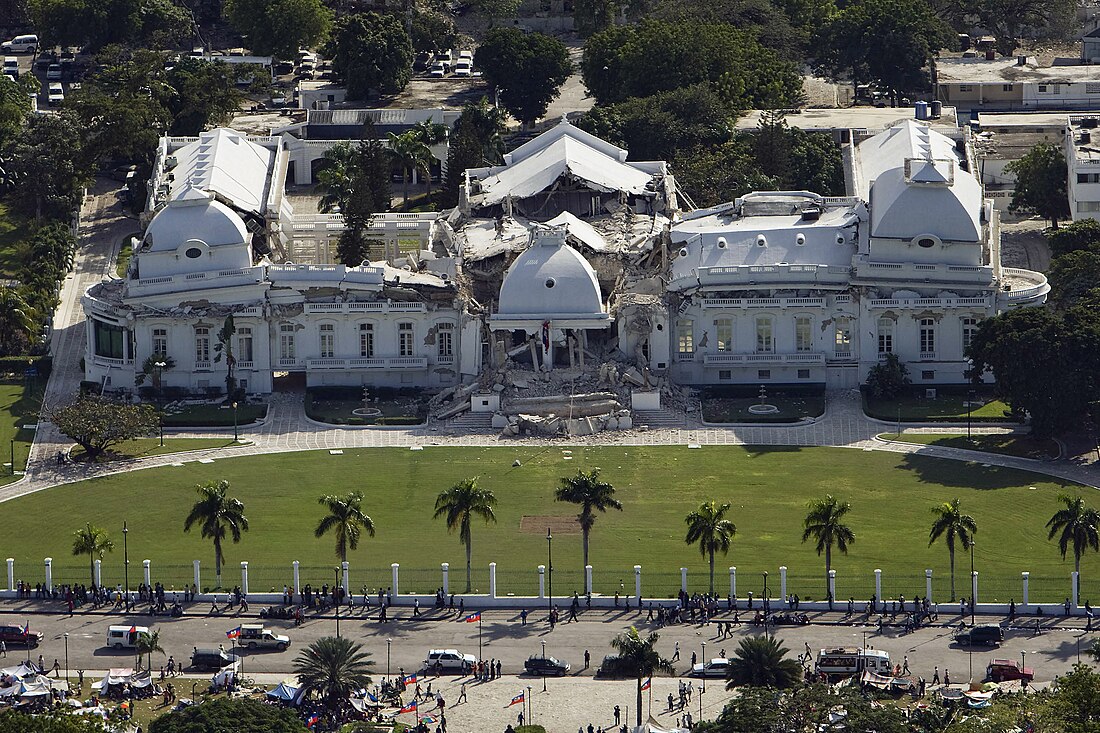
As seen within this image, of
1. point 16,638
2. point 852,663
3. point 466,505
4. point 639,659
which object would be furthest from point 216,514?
point 852,663

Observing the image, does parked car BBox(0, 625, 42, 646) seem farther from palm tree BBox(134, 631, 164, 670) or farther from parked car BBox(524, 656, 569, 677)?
parked car BBox(524, 656, 569, 677)

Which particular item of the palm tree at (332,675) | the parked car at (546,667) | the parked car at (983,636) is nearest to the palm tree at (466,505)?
the parked car at (546,667)

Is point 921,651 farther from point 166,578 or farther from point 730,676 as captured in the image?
point 166,578

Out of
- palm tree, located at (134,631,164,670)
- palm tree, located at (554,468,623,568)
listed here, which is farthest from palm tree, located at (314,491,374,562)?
palm tree, located at (134,631,164,670)

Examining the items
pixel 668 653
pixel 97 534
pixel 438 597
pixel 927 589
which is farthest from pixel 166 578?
pixel 927 589

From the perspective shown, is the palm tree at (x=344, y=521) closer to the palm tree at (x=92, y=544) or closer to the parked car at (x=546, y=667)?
the palm tree at (x=92, y=544)
